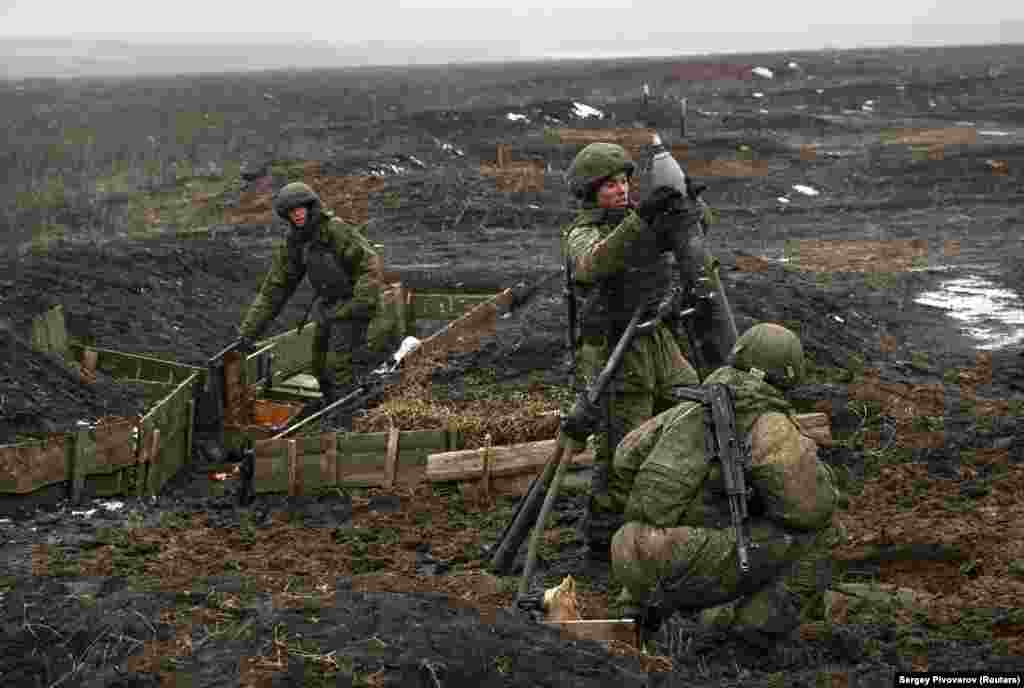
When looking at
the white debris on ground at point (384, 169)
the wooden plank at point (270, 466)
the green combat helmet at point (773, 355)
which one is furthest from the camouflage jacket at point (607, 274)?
the white debris on ground at point (384, 169)

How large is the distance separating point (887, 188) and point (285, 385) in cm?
1840

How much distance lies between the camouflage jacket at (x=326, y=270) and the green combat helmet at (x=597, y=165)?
340 centimetres

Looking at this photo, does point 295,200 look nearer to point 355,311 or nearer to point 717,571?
point 355,311

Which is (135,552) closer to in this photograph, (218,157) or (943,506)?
(943,506)

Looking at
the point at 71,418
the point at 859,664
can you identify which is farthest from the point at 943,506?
the point at 71,418

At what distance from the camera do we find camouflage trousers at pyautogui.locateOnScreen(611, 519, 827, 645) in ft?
17.7

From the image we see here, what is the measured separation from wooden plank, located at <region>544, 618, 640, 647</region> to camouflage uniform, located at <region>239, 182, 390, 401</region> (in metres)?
4.81

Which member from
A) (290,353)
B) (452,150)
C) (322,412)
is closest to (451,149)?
(452,150)

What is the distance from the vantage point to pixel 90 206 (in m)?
25.5

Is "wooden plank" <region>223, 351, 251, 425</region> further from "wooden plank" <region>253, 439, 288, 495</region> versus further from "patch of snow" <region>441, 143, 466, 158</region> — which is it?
"patch of snow" <region>441, 143, 466, 158</region>

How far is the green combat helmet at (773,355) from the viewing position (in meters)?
5.44

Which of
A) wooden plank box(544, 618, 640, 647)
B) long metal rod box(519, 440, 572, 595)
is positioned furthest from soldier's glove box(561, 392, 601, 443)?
wooden plank box(544, 618, 640, 647)

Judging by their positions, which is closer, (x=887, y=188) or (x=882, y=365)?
(x=882, y=365)

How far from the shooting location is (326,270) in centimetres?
984
